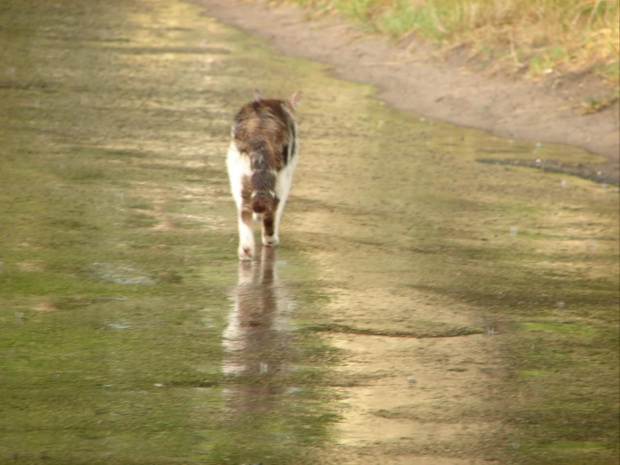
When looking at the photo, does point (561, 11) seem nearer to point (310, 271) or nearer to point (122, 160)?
point (122, 160)

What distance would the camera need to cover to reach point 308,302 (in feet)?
24.0

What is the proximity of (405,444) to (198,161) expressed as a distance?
6651 millimetres

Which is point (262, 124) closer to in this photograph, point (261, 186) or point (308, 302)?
point (261, 186)

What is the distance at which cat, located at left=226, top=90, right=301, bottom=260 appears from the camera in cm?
781

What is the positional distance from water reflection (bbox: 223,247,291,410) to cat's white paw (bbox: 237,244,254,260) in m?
0.04

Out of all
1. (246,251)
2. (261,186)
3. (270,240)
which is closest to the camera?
(261,186)

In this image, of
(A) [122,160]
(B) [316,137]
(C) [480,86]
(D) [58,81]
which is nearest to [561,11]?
(C) [480,86]

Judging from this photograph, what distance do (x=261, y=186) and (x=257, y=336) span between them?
4.73ft

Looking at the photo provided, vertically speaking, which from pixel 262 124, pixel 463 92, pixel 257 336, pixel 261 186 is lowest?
pixel 257 336

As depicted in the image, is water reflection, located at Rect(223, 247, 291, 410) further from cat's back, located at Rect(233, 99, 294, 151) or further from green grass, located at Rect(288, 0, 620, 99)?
green grass, located at Rect(288, 0, 620, 99)

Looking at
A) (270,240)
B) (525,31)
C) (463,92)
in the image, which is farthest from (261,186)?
(525,31)

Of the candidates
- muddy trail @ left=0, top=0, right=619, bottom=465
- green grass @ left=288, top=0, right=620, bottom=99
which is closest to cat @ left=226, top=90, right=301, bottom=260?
muddy trail @ left=0, top=0, right=619, bottom=465

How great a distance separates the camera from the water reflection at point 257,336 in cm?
578

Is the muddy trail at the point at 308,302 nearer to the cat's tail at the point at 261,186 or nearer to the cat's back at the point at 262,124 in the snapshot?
the cat's tail at the point at 261,186
